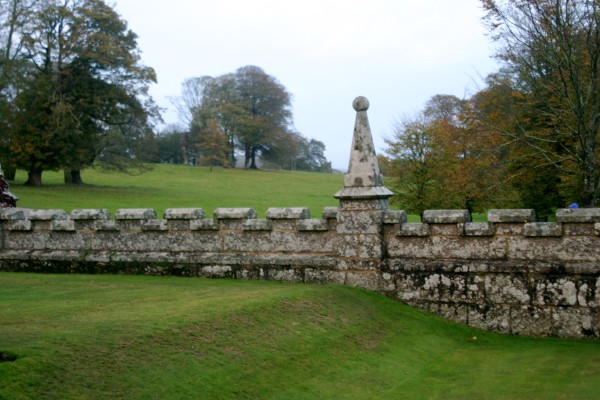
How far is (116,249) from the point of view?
599 inches

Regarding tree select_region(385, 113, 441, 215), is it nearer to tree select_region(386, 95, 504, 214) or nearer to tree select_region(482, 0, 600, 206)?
tree select_region(386, 95, 504, 214)

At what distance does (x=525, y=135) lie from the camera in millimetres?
25250

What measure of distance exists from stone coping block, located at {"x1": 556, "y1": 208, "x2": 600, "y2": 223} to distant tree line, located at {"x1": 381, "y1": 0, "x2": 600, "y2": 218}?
→ 10768mm

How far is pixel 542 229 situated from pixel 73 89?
3819 centimetres

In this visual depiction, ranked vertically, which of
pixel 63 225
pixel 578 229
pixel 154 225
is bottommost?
pixel 63 225

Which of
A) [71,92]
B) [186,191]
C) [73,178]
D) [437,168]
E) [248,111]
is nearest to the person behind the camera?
[437,168]

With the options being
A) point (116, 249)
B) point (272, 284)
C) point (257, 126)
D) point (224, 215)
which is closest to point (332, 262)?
point (272, 284)

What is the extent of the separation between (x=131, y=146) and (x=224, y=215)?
3638 centimetres

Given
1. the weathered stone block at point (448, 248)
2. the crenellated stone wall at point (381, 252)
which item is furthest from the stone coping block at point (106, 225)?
the weathered stone block at point (448, 248)

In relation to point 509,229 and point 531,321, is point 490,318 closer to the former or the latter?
point 531,321

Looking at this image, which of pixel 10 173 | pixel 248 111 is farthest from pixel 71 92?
pixel 248 111

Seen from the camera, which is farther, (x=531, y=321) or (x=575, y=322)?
(x=531, y=321)

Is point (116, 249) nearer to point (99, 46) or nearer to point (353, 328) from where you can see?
point (353, 328)

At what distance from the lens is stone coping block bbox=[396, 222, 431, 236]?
1288cm
